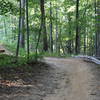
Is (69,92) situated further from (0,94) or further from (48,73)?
(48,73)

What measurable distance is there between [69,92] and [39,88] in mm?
1231

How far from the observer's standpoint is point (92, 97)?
7.25 metres

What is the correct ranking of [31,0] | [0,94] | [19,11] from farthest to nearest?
[31,0] < [19,11] < [0,94]

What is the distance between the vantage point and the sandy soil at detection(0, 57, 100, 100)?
7.23 metres

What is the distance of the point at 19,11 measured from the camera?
1202 cm

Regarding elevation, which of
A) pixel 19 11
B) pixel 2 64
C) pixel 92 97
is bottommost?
pixel 92 97

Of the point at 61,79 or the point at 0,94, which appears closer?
the point at 0,94

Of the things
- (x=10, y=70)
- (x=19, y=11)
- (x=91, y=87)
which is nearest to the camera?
(x=91, y=87)

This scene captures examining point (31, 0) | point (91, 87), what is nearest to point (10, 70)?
point (91, 87)

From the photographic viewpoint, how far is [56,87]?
28.4ft

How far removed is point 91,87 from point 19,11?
19.9 ft

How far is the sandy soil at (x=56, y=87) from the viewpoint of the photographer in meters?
7.23

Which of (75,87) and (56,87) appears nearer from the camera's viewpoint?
(75,87)

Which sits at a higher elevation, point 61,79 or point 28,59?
point 28,59
